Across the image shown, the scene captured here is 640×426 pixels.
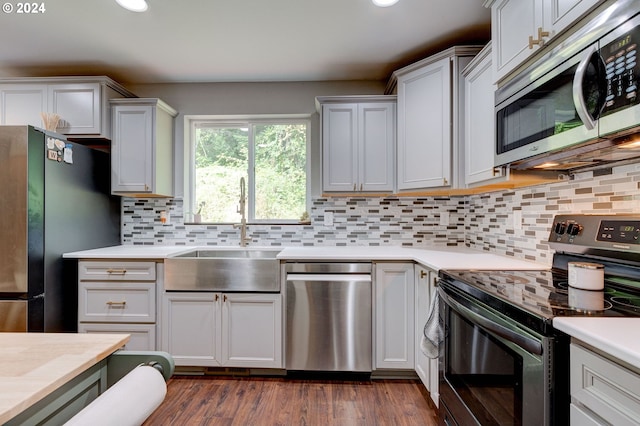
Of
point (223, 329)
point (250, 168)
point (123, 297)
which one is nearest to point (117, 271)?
point (123, 297)

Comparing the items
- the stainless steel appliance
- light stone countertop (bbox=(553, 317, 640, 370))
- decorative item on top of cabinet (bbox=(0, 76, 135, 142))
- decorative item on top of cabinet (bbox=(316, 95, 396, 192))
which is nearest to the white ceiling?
decorative item on top of cabinet (bbox=(0, 76, 135, 142))

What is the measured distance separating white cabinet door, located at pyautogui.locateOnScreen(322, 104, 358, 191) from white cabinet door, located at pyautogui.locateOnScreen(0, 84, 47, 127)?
2242mm

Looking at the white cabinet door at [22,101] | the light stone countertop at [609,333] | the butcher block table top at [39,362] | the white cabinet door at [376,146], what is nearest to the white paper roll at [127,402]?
the butcher block table top at [39,362]

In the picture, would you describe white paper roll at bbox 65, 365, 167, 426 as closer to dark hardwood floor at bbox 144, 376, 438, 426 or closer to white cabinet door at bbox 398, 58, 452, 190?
dark hardwood floor at bbox 144, 376, 438, 426

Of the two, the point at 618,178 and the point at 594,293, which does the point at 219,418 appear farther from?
the point at 618,178

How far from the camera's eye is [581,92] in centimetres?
100

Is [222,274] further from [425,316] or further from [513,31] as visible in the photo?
[513,31]

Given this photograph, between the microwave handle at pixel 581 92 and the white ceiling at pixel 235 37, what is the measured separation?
111 cm

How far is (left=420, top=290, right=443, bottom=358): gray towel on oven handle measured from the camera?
162 cm

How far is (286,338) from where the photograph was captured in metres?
2.19

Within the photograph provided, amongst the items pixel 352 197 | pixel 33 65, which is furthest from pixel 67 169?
pixel 352 197

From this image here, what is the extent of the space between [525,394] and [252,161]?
8.51 feet

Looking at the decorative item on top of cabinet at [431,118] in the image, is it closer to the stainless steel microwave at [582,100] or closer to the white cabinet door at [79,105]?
the stainless steel microwave at [582,100]

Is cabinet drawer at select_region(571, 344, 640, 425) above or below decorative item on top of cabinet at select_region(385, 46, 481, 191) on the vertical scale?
below
